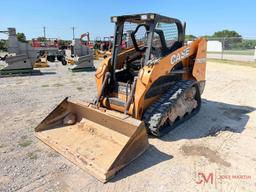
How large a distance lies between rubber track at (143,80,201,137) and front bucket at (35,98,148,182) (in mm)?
Result: 462

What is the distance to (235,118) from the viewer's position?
200 inches

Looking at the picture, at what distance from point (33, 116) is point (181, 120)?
323 cm

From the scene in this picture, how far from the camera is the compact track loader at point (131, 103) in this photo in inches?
126

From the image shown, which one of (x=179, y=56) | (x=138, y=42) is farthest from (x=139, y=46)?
(x=179, y=56)

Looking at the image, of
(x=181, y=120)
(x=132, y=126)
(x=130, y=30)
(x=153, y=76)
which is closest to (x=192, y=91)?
(x=181, y=120)

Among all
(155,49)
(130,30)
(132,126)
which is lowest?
(132,126)

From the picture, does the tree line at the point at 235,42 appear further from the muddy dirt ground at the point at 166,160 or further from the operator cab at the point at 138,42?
the muddy dirt ground at the point at 166,160

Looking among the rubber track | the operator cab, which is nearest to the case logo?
the operator cab

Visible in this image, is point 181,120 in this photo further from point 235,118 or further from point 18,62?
point 18,62

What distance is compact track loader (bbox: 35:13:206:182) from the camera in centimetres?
321

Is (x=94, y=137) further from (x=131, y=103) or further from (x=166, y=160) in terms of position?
(x=166, y=160)

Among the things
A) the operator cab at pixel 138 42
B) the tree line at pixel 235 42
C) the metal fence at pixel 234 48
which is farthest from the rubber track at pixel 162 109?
the metal fence at pixel 234 48

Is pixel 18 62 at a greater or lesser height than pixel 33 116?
greater

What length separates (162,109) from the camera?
3.86 meters
